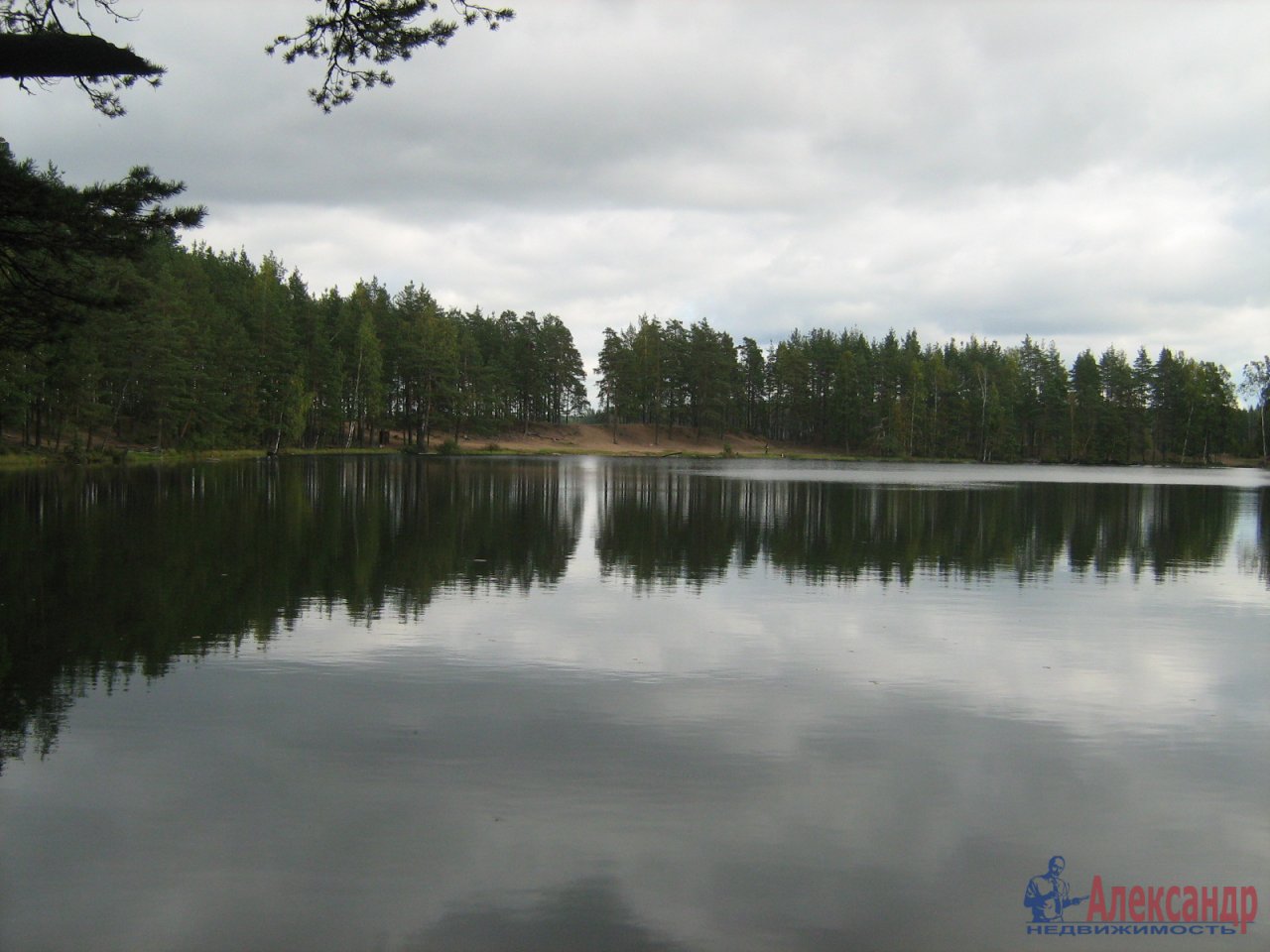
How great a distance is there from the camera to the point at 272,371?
80.3m

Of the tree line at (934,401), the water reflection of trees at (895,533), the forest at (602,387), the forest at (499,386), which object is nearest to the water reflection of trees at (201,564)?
the water reflection of trees at (895,533)

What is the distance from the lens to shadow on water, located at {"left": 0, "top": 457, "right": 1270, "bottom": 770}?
12.5 m

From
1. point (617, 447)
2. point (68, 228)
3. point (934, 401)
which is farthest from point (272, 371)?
point (934, 401)

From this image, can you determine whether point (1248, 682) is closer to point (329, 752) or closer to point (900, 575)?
point (900, 575)

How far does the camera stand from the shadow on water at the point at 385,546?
12.5 m

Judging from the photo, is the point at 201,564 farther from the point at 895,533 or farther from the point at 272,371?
the point at 272,371

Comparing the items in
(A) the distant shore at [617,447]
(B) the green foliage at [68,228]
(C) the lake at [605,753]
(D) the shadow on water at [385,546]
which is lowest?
(C) the lake at [605,753]

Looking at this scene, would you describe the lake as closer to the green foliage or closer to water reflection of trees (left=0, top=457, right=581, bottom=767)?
water reflection of trees (left=0, top=457, right=581, bottom=767)

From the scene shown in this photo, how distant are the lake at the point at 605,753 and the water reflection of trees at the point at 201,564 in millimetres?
111

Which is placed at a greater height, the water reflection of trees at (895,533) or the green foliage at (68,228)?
the green foliage at (68,228)

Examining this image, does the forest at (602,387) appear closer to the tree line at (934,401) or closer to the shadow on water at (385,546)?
the tree line at (934,401)

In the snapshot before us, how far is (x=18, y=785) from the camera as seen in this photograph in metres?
7.32

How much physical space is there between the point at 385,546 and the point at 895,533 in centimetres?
1400

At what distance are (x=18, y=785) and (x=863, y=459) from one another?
12695 cm
